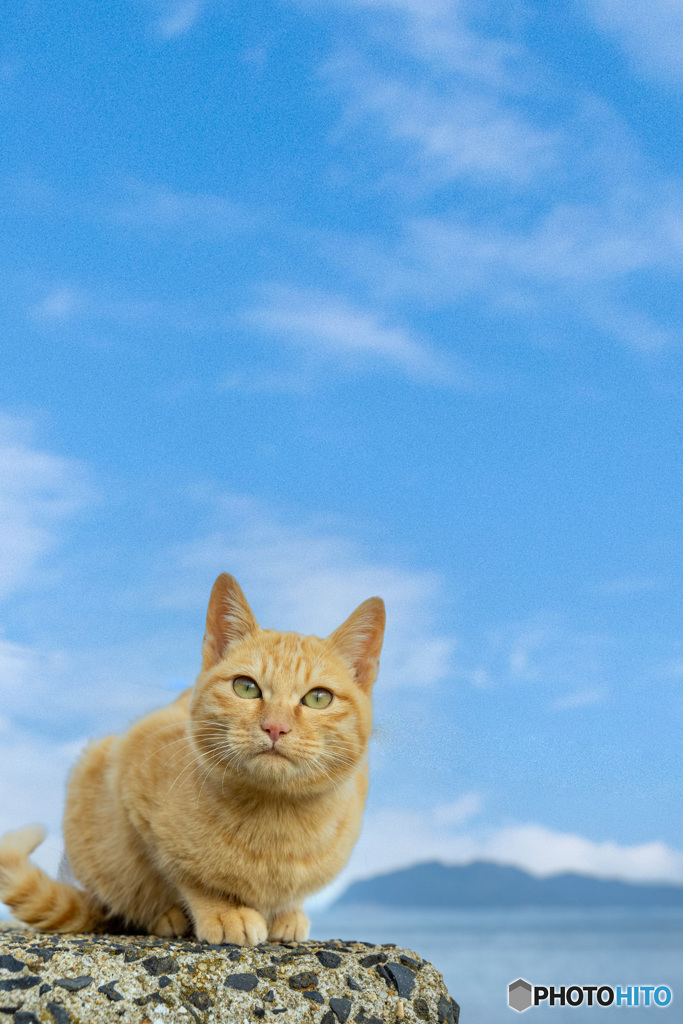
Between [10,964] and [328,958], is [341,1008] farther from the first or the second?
[10,964]

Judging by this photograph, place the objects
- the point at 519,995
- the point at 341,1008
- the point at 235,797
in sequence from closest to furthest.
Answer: the point at 341,1008 < the point at 235,797 < the point at 519,995

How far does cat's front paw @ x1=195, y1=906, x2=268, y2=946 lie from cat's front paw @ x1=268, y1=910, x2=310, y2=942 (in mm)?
191

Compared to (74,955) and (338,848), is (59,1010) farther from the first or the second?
(338,848)

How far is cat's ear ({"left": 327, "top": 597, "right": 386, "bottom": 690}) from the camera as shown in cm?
311

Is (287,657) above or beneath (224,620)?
beneath

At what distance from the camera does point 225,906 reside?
3.10 m

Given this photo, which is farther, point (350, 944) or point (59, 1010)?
point (350, 944)

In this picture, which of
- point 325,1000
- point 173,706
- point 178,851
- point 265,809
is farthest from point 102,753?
point 325,1000

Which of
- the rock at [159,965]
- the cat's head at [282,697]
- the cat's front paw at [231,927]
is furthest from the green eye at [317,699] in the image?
the rock at [159,965]

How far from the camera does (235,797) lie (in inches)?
117

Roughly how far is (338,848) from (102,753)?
1.13 metres

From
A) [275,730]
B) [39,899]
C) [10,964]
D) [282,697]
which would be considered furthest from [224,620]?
[39,899]

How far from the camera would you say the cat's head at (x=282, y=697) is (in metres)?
2.77

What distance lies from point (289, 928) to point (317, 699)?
942 mm
